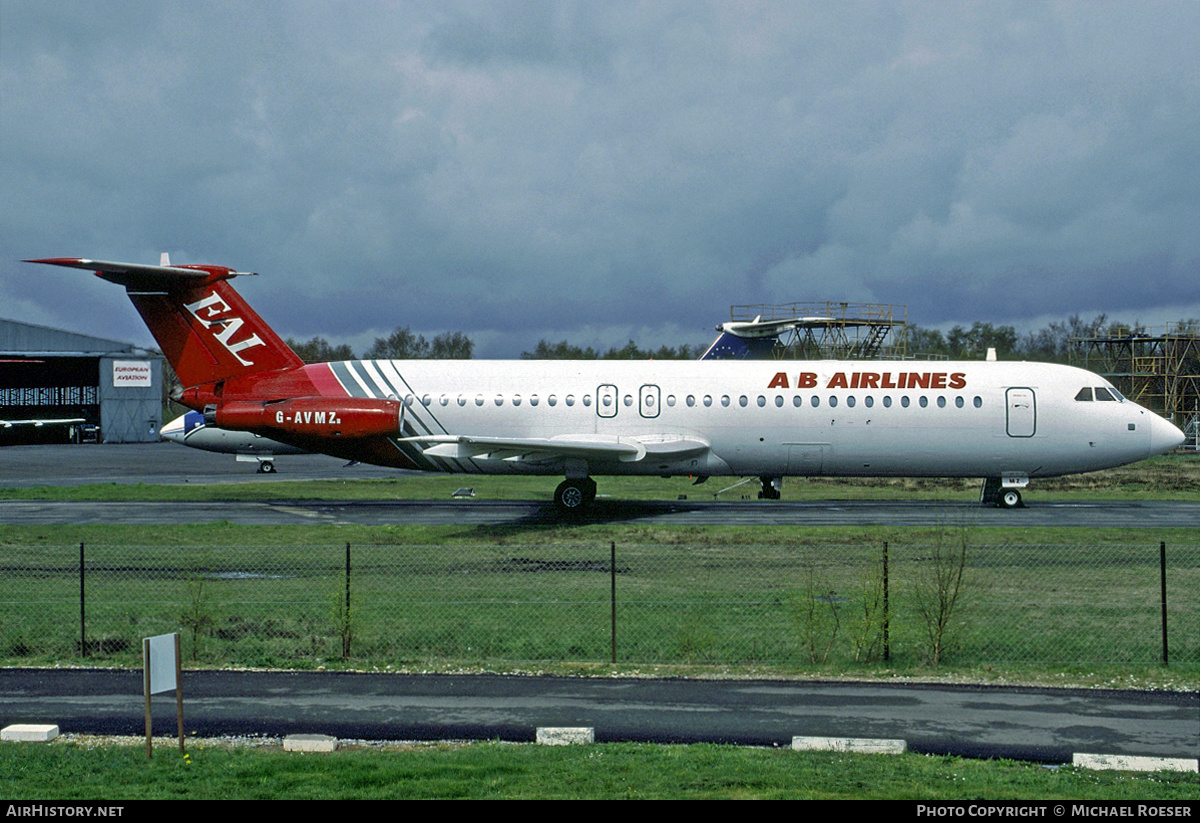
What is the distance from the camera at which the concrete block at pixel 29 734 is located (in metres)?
9.66

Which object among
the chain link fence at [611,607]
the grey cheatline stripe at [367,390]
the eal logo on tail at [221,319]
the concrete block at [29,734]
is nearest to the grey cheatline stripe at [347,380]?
the grey cheatline stripe at [367,390]

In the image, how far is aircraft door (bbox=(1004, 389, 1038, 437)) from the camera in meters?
28.7

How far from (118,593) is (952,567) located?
13.4 meters

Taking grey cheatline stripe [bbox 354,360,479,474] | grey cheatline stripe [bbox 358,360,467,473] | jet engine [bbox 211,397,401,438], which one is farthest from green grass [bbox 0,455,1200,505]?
jet engine [bbox 211,397,401,438]

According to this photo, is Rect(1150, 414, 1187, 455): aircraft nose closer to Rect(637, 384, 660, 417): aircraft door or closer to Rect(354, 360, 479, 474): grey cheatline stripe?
Rect(637, 384, 660, 417): aircraft door

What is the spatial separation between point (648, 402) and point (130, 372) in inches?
2687

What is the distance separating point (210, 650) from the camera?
13.7 metres

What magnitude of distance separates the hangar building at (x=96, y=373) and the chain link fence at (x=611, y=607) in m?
66.1

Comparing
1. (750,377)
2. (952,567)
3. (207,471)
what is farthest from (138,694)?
(207,471)

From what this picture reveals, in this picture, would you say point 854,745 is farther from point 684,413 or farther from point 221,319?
point 221,319

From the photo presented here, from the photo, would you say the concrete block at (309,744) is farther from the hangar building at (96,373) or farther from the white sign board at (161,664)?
the hangar building at (96,373)

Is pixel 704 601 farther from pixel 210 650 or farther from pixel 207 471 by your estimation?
pixel 207 471

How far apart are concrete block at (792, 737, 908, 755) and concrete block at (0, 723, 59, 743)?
7.11 m

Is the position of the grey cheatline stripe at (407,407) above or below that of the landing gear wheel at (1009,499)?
above
